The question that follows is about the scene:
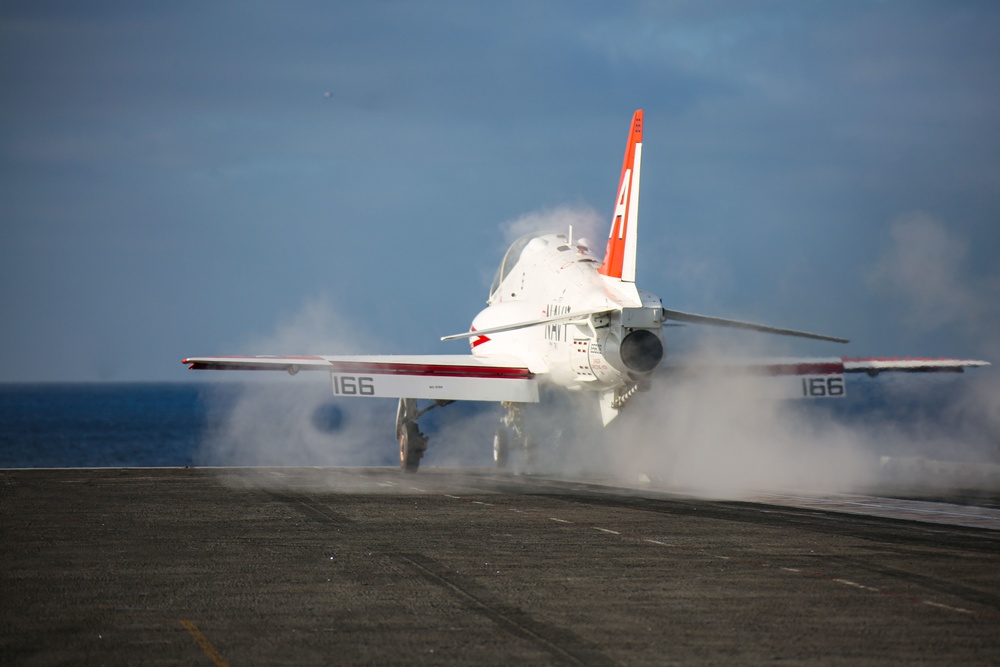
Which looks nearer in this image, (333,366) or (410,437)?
(333,366)

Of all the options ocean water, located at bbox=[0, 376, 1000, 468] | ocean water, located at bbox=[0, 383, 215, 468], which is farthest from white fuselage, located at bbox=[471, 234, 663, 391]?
ocean water, located at bbox=[0, 383, 215, 468]

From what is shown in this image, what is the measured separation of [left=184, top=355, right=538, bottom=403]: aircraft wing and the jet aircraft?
1.1 inches

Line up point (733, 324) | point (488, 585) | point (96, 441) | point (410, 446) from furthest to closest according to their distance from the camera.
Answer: point (96, 441)
point (410, 446)
point (733, 324)
point (488, 585)

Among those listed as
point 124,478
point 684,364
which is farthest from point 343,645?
point 124,478

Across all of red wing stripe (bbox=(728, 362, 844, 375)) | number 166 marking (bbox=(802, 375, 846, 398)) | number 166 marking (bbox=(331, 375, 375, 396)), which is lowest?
number 166 marking (bbox=(331, 375, 375, 396))

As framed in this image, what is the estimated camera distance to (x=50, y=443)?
99812mm

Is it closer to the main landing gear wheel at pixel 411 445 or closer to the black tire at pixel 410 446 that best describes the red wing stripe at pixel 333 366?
the black tire at pixel 410 446

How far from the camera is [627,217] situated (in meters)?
24.5

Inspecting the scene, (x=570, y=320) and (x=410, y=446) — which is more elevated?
(x=570, y=320)

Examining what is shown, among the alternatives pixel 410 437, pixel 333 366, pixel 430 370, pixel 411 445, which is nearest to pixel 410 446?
pixel 411 445

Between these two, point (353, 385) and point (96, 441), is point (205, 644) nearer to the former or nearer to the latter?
point (353, 385)

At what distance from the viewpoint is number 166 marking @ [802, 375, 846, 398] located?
2823 centimetres

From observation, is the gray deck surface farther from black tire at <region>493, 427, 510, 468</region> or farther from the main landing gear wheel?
black tire at <region>493, 427, 510, 468</region>

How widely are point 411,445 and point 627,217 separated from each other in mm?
9485
